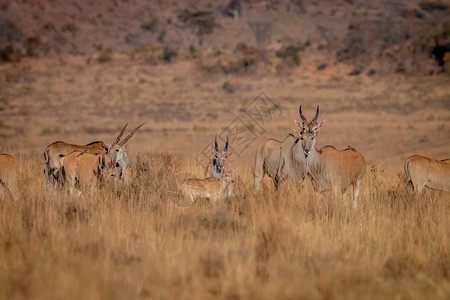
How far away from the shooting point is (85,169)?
1055 cm

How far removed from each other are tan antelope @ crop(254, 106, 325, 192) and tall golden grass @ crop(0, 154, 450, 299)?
87 centimetres

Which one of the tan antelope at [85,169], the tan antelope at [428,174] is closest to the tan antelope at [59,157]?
the tan antelope at [85,169]

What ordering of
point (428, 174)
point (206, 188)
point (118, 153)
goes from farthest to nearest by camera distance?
point (118, 153) < point (206, 188) < point (428, 174)

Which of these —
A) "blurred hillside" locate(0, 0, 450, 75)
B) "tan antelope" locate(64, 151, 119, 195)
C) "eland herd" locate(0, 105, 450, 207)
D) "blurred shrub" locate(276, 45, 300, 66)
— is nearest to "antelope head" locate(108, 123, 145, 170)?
"eland herd" locate(0, 105, 450, 207)

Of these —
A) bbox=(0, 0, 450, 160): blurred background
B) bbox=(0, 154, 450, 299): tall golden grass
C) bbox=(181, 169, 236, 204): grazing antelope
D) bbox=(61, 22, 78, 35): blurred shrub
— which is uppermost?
bbox=(61, 22, 78, 35): blurred shrub

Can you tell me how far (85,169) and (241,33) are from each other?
58.8 m

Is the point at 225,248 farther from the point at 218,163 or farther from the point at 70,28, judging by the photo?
the point at 70,28

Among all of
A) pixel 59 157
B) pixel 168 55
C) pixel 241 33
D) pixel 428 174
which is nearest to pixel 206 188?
pixel 59 157

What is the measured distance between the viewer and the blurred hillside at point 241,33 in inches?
1732

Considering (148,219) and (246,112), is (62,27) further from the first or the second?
(148,219)

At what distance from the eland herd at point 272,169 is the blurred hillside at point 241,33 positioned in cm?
3130

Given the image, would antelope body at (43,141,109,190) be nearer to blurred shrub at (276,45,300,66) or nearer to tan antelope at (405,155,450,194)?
tan antelope at (405,155,450,194)

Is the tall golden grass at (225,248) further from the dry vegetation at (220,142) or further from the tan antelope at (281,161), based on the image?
the tan antelope at (281,161)

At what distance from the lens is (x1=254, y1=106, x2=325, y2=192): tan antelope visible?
10.4 m
